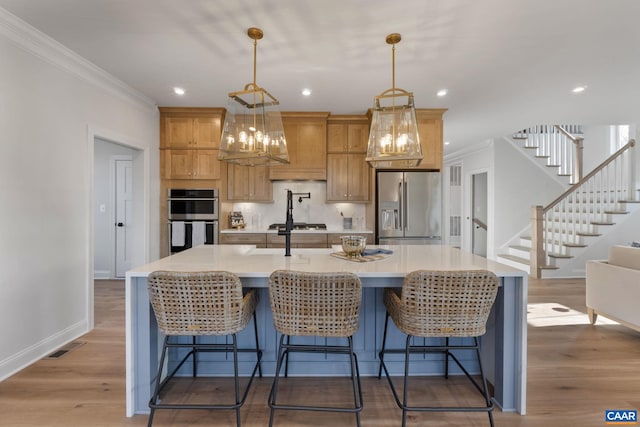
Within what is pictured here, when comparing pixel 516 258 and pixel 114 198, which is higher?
pixel 114 198

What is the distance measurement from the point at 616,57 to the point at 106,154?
6.46 meters

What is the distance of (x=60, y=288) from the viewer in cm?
299

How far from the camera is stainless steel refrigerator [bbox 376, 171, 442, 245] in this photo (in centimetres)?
481

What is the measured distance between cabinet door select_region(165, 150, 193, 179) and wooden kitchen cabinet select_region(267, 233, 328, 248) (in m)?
1.43

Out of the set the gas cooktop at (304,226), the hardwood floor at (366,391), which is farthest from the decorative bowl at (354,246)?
the gas cooktop at (304,226)

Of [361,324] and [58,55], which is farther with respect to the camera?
[58,55]

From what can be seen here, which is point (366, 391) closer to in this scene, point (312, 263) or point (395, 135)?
point (312, 263)

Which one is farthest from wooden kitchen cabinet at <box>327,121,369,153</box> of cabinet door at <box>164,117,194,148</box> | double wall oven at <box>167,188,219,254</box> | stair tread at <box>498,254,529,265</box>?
stair tread at <box>498,254,529,265</box>

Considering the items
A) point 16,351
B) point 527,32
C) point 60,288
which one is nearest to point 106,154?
point 60,288

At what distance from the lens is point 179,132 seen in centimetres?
481

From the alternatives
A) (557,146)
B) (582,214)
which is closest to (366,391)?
(582,214)

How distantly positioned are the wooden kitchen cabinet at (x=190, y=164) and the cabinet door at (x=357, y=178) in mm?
1861

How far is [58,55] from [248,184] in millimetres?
2556

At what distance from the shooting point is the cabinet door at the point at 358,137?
5012mm
